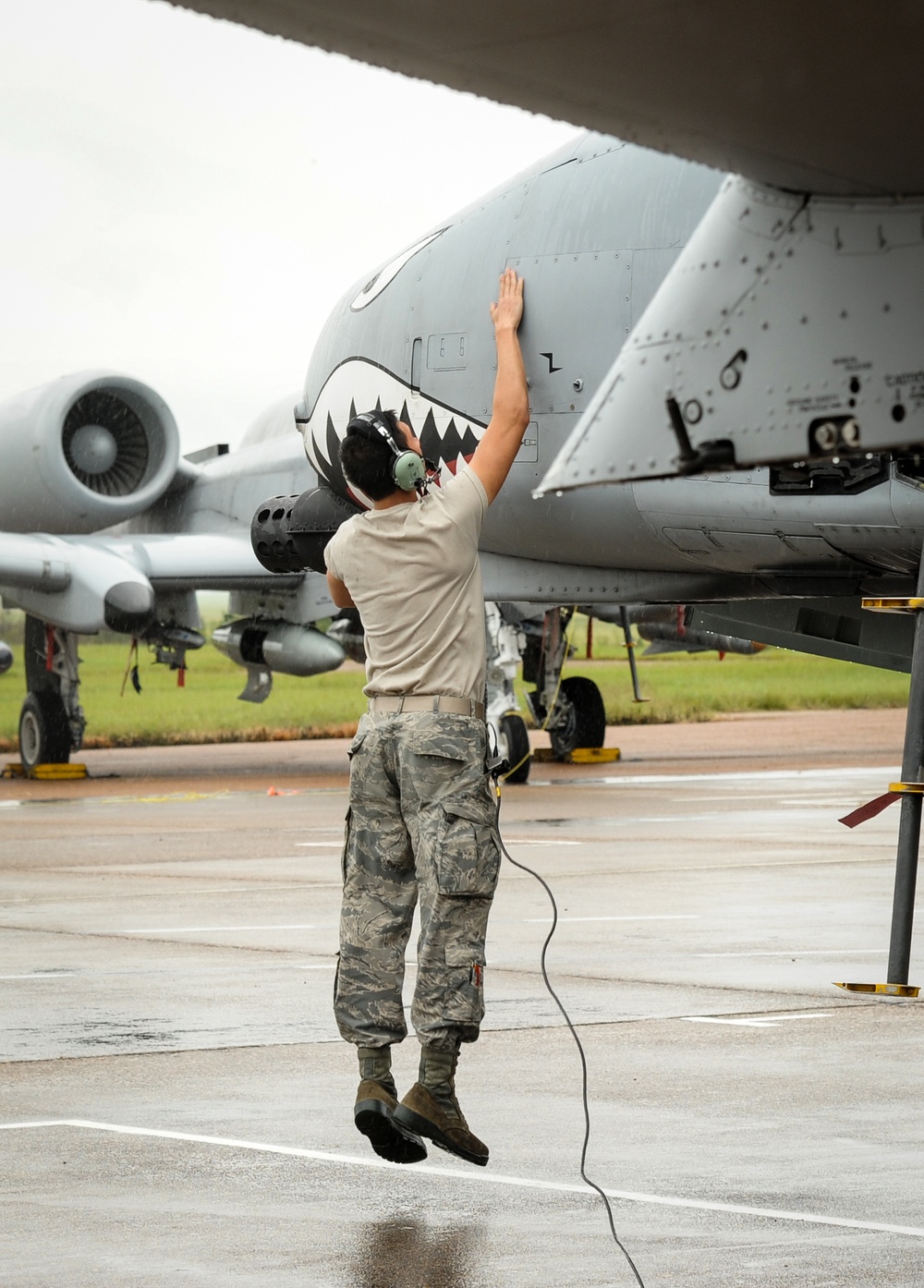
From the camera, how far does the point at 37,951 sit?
9.01 meters

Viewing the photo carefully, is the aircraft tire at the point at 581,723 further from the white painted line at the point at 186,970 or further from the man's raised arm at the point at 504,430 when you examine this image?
the man's raised arm at the point at 504,430

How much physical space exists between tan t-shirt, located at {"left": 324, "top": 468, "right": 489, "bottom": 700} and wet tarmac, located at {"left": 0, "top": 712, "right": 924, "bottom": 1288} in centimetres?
122

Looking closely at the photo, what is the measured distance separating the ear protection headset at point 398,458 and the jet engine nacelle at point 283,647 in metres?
19.0

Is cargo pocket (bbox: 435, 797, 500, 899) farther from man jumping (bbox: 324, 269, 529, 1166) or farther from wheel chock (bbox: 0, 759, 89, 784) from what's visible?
wheel chock (bbox: 0, 759, 89, 784)

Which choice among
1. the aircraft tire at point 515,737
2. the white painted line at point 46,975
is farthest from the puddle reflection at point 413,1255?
the aircraft tire at point 515,737

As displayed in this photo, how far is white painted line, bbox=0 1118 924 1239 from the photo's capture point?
4.46 m

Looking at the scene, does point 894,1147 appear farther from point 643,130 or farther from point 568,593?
point 568,593

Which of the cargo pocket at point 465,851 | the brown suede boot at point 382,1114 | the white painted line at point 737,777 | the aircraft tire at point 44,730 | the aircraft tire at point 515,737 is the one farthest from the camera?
the aircraft tire at point 44,730

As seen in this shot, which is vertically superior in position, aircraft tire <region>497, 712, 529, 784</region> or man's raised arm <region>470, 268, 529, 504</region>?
man's raised arm <region>470, 268, 529, 504</region>

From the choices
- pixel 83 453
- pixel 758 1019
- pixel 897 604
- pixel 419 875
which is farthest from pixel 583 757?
pixel 419 875

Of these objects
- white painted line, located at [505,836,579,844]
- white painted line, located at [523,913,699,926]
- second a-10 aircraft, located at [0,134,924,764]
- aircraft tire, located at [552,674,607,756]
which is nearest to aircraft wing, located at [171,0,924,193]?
second a-10 aircraft, located at [0,134,924,764]

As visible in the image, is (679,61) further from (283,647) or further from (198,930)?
(283,647)

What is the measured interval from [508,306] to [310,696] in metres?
27.4

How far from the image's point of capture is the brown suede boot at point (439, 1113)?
192 inches
